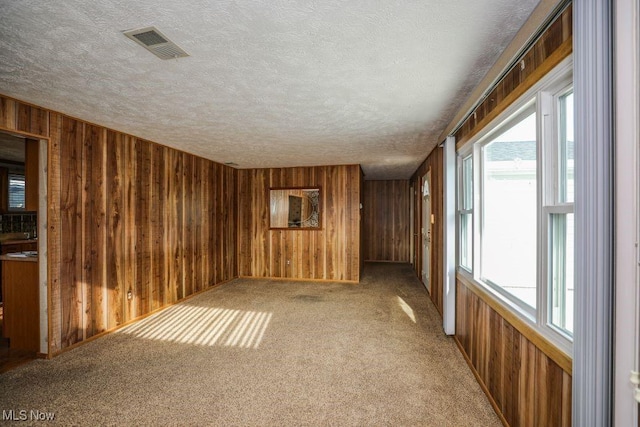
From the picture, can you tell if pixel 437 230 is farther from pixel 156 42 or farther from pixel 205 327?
pixel 156 42

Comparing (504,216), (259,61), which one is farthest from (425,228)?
(259,61)

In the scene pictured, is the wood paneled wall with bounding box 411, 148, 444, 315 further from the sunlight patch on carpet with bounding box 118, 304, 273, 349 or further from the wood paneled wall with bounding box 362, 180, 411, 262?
the wood paneled wall with bounding box 362, 180, 411, 262

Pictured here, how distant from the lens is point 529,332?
1.58 metres

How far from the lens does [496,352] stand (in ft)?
6.73

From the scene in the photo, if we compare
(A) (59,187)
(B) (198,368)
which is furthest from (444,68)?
(A) (59,187)

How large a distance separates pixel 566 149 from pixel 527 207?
0.72 m

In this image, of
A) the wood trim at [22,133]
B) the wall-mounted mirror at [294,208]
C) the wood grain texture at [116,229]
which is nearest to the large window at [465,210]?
the wall-mounted mirror at [294,208]

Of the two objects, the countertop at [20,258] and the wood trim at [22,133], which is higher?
the wood trim at [22,133]

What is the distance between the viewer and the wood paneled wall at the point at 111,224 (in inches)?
115

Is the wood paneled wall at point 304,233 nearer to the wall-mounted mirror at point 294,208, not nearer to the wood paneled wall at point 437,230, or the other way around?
the wall-mounted mirror at point 294,208

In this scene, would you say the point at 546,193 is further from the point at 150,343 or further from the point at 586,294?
the point at 150,343

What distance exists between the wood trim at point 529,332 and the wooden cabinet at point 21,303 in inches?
168

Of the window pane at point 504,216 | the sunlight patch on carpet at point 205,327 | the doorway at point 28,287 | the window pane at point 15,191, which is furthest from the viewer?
the window pane at point 15,191

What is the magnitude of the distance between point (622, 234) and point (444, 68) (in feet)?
5.21
